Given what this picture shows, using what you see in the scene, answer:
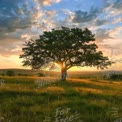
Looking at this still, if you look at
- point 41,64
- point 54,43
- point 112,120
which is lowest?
point 112,120

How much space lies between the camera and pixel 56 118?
11.5 m

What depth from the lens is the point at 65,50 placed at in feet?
169

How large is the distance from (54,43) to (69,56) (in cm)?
350

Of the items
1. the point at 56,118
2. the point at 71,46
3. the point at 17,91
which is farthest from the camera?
the point at 71,46

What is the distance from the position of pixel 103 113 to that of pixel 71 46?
121 ft

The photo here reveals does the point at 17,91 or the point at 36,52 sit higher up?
the point at 36,52

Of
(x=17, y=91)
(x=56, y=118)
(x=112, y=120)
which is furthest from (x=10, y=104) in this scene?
(x=17, y=91)

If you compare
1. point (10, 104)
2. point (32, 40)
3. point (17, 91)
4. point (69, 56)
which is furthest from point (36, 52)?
point (10, 104)

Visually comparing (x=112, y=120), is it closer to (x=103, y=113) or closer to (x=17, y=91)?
(x=103, y=113)

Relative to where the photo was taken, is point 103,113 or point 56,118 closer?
point 56,118

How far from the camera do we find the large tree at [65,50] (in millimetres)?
51094

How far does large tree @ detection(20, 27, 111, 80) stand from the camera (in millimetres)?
51094

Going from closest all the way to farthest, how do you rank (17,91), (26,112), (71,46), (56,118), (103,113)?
(56,118)
(26,112)
(103,113)
(17,91)
(71,46)

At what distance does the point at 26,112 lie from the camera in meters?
12.7
